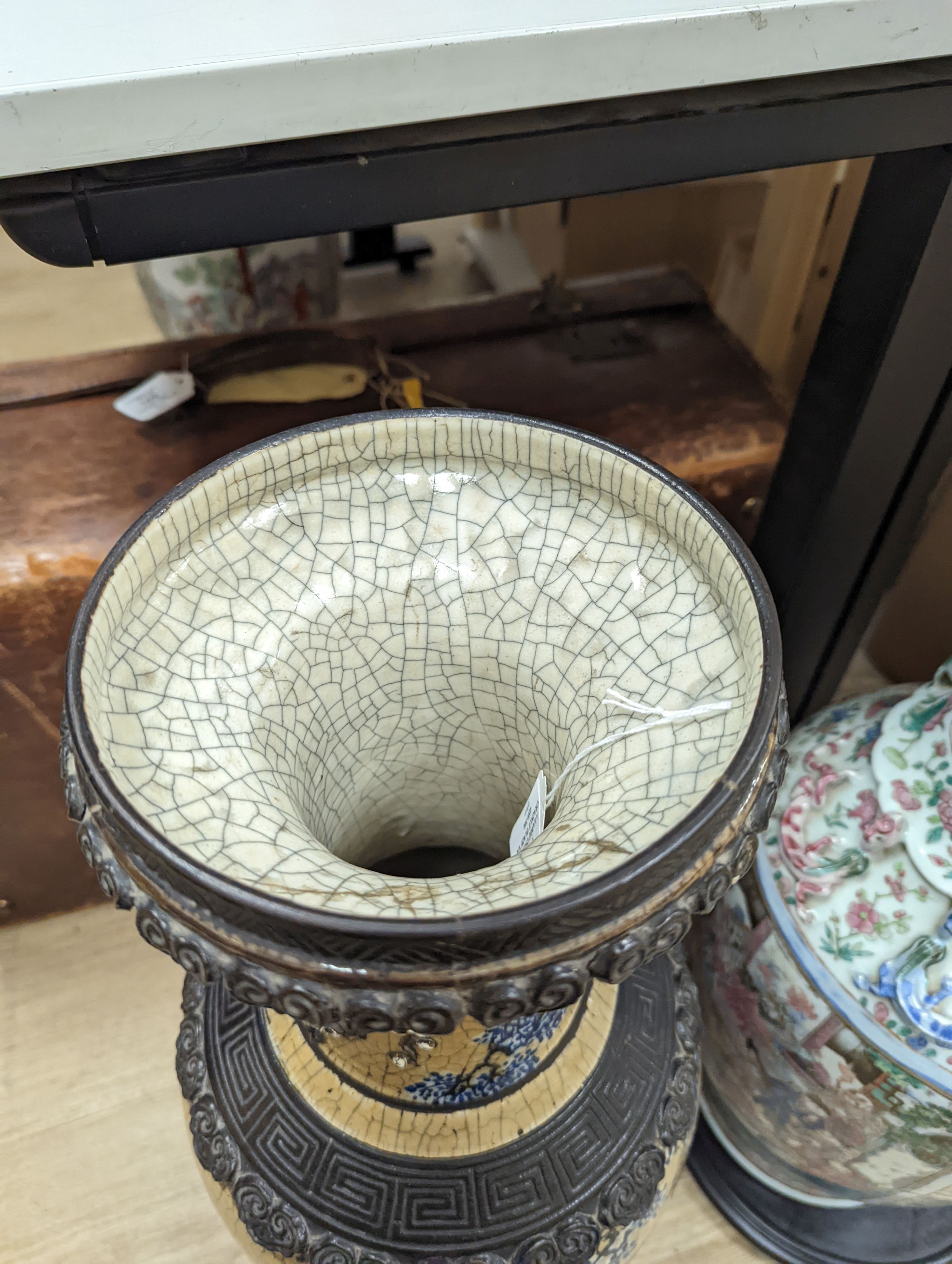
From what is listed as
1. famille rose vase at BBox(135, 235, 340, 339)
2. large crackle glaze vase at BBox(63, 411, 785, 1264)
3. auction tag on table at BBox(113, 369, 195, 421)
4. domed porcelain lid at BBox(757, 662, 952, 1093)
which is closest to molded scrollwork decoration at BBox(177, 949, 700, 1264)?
large crackle glaze vase at BBox(63, 411, 785, 1264)

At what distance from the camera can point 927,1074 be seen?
1.95 ft

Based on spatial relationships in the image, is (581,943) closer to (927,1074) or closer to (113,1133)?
(927,1074)

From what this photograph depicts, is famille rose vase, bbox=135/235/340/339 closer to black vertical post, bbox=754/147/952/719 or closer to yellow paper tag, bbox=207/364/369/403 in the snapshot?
yellow paper tag, bbox=207/364/369/403

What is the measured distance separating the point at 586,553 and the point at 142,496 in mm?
442

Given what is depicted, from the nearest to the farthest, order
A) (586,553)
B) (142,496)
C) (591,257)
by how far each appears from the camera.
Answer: (586,553), (142,496), (591,257)

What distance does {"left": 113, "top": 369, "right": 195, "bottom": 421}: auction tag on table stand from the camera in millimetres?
864

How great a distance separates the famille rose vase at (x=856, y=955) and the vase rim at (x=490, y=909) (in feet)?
0.81

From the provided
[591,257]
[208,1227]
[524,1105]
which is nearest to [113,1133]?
[208,1227]

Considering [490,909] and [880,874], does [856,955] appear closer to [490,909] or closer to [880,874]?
[880,874]

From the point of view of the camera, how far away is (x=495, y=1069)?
0.57 meters

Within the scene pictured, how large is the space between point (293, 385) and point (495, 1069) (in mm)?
582

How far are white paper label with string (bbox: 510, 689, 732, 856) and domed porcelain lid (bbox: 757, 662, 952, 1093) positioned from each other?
23 centimetres

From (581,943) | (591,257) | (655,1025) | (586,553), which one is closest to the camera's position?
(581,943)

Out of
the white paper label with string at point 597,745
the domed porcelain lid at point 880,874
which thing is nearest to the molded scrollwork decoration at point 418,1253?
the domed porcelain lid at point 880,874
